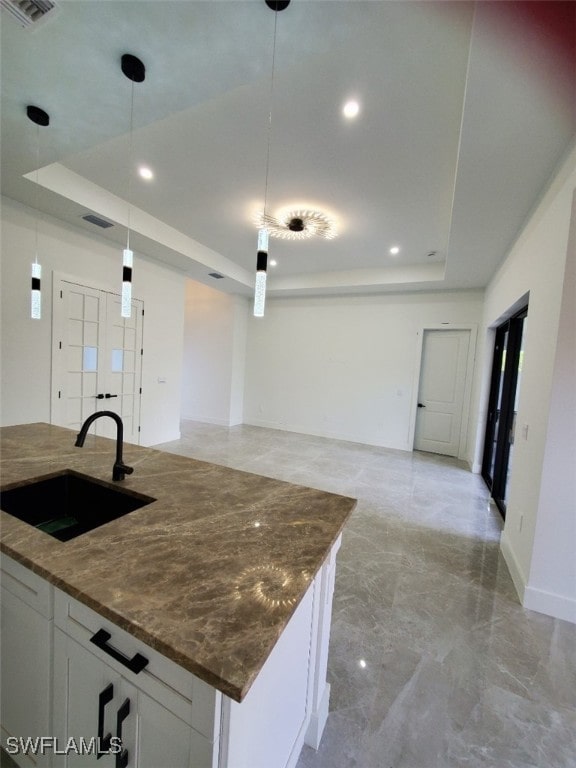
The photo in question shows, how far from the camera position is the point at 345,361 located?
6199mm

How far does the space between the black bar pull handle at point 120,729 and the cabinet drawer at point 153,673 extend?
0.23 feet

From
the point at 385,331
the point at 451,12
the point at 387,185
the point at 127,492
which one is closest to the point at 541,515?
the point at 127,492

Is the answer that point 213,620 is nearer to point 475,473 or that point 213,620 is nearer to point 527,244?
point 527,244

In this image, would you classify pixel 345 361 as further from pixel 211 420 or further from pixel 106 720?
pixel 106 720

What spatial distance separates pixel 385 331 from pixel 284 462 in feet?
10.3

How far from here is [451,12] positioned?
1443 mm

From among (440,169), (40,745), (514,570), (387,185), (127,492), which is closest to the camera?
(40,745)

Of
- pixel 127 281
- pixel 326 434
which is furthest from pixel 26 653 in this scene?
pixel 326 434

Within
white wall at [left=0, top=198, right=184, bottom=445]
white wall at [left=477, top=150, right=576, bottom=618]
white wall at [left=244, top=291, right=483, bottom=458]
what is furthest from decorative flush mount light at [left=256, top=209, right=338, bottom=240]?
white wall at [left=244, top=291, right=483, bottom=458]

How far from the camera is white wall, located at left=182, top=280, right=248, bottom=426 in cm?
677

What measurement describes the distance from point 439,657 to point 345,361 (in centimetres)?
495

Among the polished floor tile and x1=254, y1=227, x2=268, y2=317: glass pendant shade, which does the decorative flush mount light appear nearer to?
x1=254, y1=227, x2=268, y2=317: glass pendant shade

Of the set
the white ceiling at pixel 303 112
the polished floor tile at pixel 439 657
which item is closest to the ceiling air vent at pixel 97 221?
the white ceiling at pixel 303 112

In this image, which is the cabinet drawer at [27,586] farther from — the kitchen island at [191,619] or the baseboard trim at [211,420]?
the baseboard trim at [211,420]
